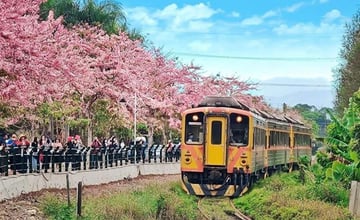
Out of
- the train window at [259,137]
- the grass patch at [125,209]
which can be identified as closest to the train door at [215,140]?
the train window at [259,137]

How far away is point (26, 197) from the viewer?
19.7m

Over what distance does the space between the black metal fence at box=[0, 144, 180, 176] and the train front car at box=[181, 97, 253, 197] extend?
4153 millimetres

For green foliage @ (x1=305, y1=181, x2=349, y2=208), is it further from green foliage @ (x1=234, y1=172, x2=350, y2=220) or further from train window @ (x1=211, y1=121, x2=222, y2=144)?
train window @ (x1=211, y1=121, x2=222, y2=144)

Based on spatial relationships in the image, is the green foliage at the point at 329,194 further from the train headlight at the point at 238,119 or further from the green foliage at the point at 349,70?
the green foliage at the point at 349,70

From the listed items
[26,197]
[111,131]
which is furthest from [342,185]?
[111,131]

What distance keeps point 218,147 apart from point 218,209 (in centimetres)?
298

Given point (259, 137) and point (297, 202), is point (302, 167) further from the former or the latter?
point (297, 202)

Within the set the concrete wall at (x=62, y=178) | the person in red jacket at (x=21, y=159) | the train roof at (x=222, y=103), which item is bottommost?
the concrete wall at (x=62, y=178)

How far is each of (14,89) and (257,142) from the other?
8864mm

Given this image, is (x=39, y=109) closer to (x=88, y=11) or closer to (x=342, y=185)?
(x=88, y=11)

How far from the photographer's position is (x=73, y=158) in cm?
2522

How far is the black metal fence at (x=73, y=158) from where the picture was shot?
20531 millimetres

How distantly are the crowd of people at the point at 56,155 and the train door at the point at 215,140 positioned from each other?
192 inches

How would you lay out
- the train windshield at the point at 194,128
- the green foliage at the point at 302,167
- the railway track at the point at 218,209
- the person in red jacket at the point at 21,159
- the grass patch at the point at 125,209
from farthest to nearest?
the green foliage at the point at 302,167 < the train windshield at the point at 194,128 < the person in red jacket at the point at 21,159 < the railway track at the point at 218,209 < the grass patch at the point at 125,209
